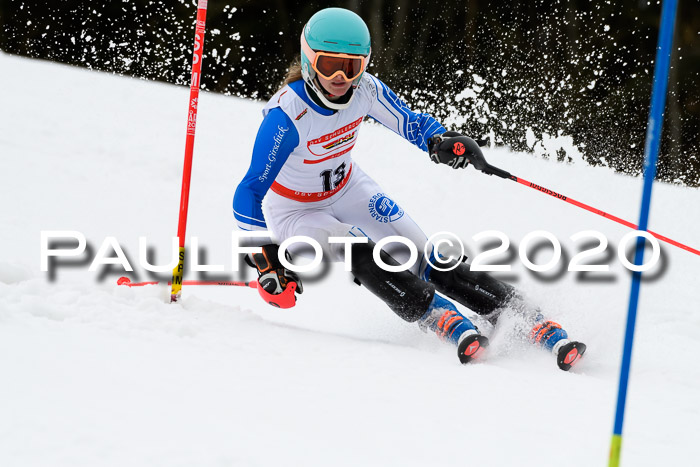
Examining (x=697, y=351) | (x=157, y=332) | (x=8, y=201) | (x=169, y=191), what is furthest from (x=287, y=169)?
(x=169, y=191)

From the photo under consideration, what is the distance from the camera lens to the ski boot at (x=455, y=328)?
268 centimetres

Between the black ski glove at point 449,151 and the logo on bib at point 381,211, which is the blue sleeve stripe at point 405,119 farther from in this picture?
the logo on bib at point 381,211

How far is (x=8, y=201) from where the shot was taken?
5.38 meters

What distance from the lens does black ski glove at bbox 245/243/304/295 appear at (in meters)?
2.96

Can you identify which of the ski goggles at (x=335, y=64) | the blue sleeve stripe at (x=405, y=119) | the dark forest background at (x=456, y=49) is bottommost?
the blue sleeve stripe at (x=405, y=119)

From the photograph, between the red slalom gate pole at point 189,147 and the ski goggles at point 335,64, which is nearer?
the ski goggles at point 335,64

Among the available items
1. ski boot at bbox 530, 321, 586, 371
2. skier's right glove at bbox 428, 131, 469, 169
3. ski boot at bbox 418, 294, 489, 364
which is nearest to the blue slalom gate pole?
ski boot at bbox 418, 294, 489, 364

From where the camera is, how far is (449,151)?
10.8 ft

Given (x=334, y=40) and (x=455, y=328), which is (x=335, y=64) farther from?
(x=455, y=328)

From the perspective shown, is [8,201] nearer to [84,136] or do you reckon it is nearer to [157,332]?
[84,136]

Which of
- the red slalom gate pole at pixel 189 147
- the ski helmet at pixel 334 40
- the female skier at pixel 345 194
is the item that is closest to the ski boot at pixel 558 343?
the female skier at pixel 345 194

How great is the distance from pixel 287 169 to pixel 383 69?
1591cm

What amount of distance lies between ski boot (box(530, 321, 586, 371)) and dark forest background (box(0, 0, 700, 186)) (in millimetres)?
13837

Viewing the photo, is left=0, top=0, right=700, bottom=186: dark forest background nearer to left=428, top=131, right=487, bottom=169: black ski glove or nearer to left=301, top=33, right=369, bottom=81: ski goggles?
left=428, top=131, right=487, bottom=169: black ski glove
